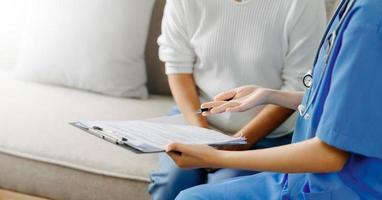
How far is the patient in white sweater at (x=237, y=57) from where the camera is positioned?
1372mm

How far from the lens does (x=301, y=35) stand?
1.38 meters

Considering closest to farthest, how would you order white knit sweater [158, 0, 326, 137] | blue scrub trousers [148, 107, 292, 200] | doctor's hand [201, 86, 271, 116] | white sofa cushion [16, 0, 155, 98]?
1. doctor's hand [201, 86, 271, 116]
2. blue scrub trousers [148, 107, 292, 200]
3. white knit sweater [158, 0, 326, 137]
4. white sofa cushion [16, 0, 155, 98]

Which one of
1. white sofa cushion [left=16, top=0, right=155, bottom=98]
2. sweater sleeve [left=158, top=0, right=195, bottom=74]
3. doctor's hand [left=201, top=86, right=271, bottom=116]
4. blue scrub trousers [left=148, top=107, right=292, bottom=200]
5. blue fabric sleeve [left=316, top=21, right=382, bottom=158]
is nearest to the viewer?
blue fabric sleeve [left=316, top=21, right=382, bottom=158]

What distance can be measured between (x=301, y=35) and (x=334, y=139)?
58cm

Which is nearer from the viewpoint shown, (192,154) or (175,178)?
(192,154)

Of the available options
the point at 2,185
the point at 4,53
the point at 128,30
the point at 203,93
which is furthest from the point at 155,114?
the point at 4,53

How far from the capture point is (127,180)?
1339 millimetres

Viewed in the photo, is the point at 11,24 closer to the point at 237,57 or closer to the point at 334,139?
the point at 237,57

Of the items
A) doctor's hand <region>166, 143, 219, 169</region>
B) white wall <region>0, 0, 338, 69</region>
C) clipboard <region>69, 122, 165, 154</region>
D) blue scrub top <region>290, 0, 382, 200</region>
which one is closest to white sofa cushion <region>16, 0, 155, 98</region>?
white wall <region>0, 0, 338, 69</region>

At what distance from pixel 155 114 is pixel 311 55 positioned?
1.80 ft

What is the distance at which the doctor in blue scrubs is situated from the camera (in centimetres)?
82

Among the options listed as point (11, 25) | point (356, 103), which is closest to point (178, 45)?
point (356, 103)

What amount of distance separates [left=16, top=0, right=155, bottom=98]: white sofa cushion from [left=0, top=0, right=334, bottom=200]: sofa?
0.39ft

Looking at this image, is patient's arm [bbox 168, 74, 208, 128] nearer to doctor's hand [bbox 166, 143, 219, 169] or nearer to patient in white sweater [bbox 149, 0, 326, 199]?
patient in white sweater [bbox 149, 0, 326, 199]
